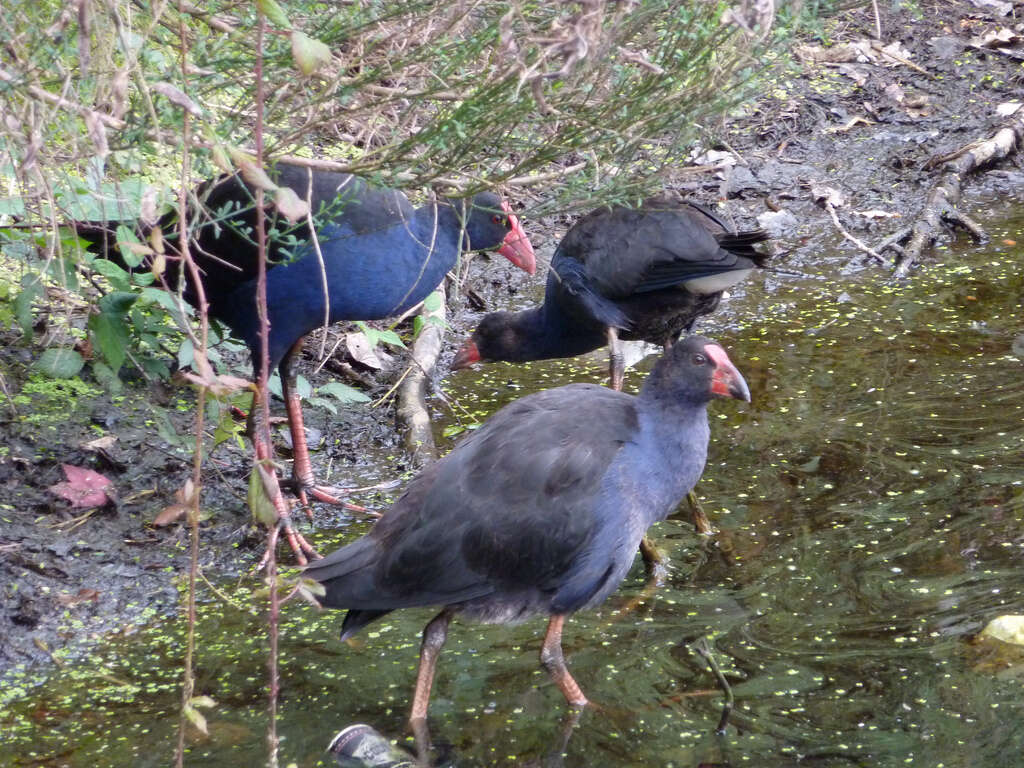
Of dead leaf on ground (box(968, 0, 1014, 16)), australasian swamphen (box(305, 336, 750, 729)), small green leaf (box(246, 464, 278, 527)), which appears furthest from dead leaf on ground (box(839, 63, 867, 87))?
small green leaf (box(246, 464, 278, 527))

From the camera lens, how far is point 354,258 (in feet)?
13.7

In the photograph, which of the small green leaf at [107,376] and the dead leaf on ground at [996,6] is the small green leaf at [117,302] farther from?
the dead leaf on ground at [996,6]

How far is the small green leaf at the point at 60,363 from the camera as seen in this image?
4.19 meters

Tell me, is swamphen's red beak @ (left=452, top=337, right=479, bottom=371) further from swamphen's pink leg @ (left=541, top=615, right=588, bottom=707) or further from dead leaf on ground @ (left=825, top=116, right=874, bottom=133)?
dead leaf on ground @ (left=825, top=116, right=874, bottom=133)

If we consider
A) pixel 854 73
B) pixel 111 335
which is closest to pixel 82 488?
pixel 111 335

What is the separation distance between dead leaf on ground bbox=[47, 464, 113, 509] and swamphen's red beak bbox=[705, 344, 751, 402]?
203 centimetres

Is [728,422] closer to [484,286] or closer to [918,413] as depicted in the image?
[918,413]

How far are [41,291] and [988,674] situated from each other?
9.85 ft

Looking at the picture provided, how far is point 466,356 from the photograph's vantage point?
5.30 meters

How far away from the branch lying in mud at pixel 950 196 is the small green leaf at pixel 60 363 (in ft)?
12.7

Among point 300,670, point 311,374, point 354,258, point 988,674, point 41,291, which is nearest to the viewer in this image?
point 988,674

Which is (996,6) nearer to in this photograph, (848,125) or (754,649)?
(848,125)

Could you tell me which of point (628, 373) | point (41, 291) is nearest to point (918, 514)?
point (628, 373)

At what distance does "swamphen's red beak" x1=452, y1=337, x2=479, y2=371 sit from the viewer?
5.28 meters
